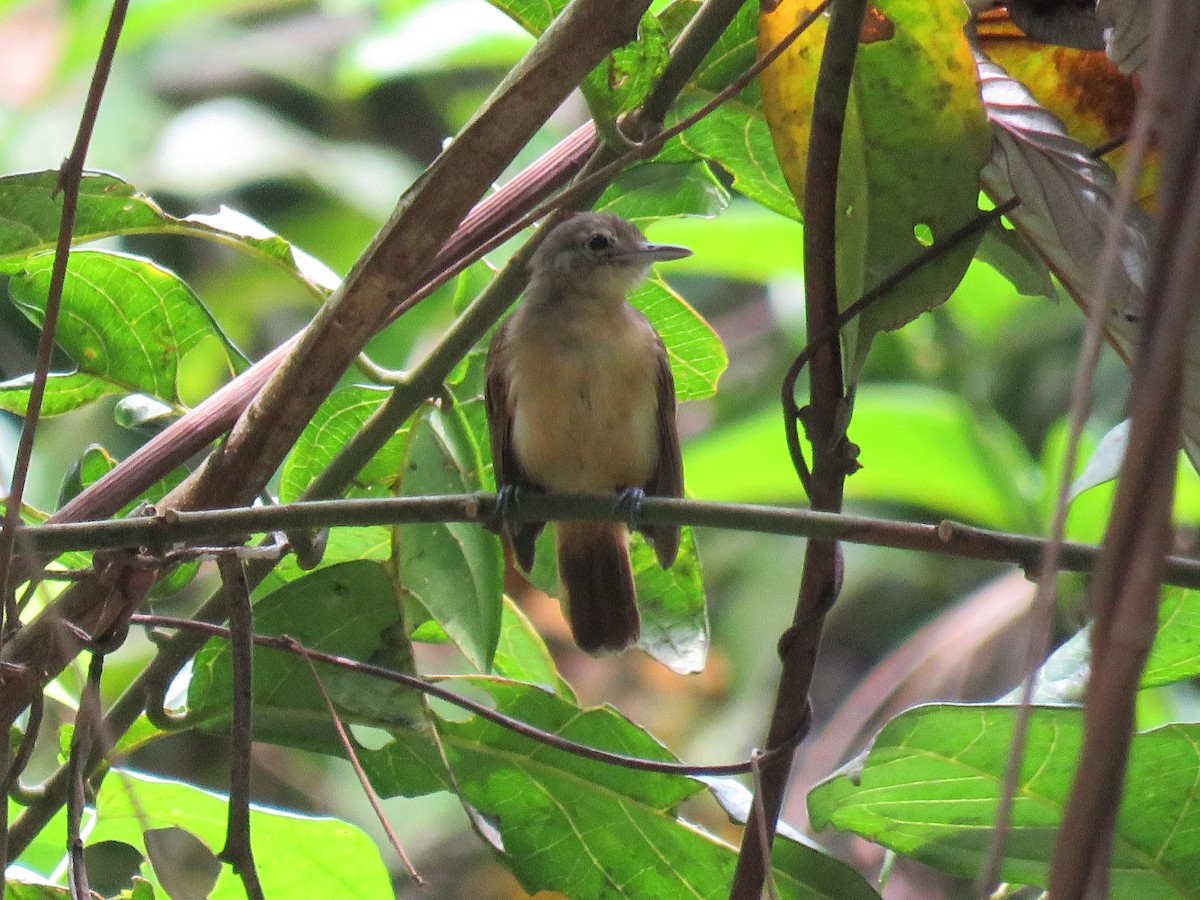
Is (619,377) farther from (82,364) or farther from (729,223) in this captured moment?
(729,223)

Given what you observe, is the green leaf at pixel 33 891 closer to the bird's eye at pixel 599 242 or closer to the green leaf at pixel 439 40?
the bird's eye at pixel 599 242

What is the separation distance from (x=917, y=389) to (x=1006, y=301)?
18.0 inches

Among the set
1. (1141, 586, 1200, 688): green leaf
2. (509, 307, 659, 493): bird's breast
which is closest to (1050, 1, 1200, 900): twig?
(1141, 586, 1200, 688): green leaf

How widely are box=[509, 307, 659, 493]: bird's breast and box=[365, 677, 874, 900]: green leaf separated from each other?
1092 millimetres

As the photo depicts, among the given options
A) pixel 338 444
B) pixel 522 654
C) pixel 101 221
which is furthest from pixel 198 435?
pixel 522 654

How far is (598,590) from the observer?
10.4 feet

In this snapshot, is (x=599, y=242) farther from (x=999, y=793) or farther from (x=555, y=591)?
(x=999, y=793)

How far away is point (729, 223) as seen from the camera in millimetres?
4766

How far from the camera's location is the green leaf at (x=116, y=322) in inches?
92.5

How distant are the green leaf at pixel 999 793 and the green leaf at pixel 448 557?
0.63 metres

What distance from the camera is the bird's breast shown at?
128 inches

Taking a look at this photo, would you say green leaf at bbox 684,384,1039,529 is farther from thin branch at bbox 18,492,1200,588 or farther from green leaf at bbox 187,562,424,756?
thin branch at bbox 18,492,1200,588

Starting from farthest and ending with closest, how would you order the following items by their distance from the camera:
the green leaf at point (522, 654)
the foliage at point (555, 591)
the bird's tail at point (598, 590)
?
the bird's tail at point (598, 590), the green leaf at point (522, 654), the foliage at point (555, 591)

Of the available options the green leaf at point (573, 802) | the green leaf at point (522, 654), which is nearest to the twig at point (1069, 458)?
the green leaf at point (573, 802)
